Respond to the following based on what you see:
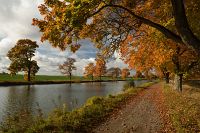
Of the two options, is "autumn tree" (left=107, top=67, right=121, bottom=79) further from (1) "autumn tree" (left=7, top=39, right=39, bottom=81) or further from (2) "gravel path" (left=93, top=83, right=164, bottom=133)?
(2) "gravel path" (left=93, top=83, right=164, bottom=133)

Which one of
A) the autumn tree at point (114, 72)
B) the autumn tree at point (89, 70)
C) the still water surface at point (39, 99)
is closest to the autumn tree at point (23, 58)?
the still water surface at point (39, 99)

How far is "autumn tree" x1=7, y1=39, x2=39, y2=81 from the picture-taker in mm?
71750

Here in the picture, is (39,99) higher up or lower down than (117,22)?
lower down

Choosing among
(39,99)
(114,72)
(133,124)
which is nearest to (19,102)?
(133,124)

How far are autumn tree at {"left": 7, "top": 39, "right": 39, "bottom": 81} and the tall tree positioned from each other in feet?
194

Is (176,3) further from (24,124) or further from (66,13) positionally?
(24,124)

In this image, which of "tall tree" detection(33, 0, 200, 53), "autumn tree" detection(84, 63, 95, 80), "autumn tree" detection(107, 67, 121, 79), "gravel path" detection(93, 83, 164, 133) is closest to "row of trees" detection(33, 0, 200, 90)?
"tall tree" detection(33, 0, 200, 53)

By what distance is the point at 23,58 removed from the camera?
7300cm

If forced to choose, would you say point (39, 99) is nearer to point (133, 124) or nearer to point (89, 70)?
point (133, 124)

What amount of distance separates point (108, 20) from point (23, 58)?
62089 mm

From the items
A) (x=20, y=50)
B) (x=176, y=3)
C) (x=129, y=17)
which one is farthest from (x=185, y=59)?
(x=20, y=50)

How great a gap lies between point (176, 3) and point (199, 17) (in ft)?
16.7

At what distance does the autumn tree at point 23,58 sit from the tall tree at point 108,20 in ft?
194

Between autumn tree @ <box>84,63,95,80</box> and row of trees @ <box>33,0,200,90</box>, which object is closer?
row of trees @ <box>33,0,200,90</box>
